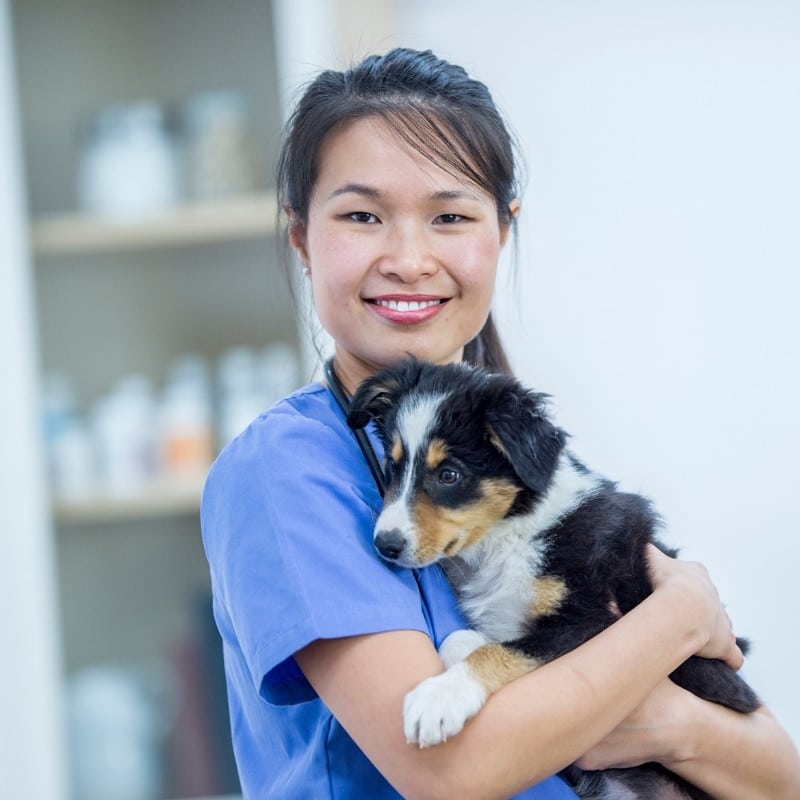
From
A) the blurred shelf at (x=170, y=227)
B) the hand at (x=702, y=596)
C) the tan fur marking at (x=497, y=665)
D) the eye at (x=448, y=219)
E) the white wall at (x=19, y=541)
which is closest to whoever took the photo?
the tan fur marking at (x=497, y=665)

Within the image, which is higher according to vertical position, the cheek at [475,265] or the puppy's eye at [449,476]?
the cheek at [475,265]

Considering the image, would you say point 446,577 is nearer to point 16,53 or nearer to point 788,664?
point 788,664

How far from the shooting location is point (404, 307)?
1284mm

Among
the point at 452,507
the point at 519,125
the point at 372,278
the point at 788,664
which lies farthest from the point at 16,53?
the point at 788,664

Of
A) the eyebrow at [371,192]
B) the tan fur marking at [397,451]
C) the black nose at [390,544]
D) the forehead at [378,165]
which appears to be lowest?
the black nose at [390,544]

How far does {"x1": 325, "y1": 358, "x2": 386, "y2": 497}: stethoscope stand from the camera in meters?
1.25

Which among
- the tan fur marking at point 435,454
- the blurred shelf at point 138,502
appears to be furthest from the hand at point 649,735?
the blurred shelf at point 138,502

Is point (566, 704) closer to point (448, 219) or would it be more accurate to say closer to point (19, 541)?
point (448, 219)

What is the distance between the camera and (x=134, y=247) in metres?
2.79

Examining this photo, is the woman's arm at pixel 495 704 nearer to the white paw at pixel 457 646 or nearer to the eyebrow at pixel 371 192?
the white paw at pixel 457 646

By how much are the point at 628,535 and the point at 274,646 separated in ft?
1.57

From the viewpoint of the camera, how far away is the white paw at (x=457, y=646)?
1.14 meters

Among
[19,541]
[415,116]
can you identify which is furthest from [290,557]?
[19,541]

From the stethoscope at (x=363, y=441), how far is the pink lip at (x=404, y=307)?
0.10 meters
